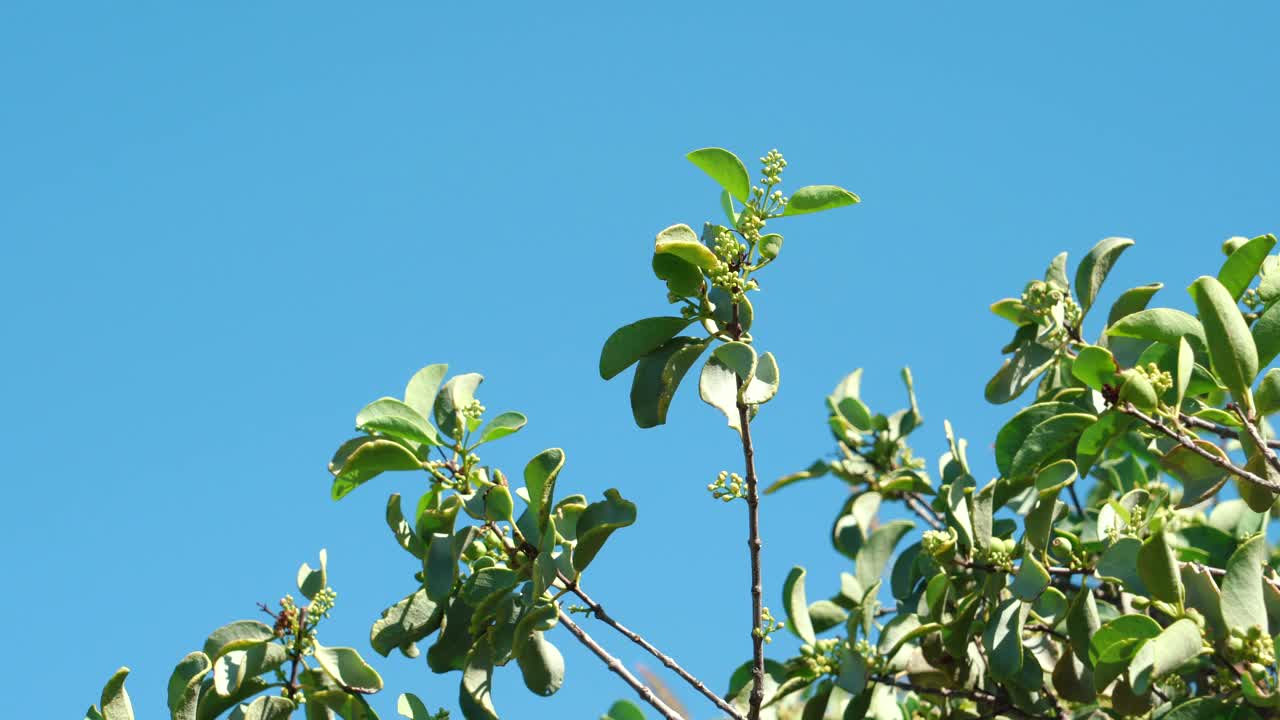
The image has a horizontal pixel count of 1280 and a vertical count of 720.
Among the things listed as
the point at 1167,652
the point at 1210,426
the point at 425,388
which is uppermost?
the point at 425,388

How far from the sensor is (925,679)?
3.64 m

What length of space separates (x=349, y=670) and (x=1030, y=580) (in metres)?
1.73

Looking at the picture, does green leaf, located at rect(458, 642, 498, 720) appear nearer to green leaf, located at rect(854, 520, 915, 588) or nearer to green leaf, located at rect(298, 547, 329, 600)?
green leaf, located at rect(298, 547, 329, 600)

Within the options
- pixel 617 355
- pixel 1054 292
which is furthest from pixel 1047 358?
pixel 617 355

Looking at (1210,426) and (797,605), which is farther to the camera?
(797,605)

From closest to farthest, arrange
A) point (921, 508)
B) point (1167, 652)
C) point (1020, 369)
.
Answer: point (1167, 652), point (1020, 369), point (921, 508)

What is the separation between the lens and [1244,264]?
2.96 m

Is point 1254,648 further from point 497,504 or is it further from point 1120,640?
point 497,504

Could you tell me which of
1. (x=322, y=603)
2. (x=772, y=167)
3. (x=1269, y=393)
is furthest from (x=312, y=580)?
(x=1269, y=393)

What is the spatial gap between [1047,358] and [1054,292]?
0.77ft

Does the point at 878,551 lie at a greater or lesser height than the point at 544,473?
lesser

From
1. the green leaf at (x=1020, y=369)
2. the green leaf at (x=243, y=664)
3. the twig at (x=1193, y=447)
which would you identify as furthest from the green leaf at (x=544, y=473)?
the green leaf at (x=1020, y=369)

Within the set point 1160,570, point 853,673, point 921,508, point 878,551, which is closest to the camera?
point 1160,570

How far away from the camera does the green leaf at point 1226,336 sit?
8.39 ft
